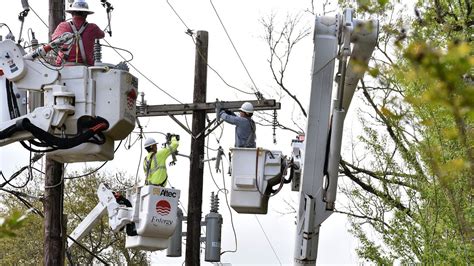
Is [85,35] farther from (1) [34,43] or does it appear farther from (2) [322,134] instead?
(2) [322,134]

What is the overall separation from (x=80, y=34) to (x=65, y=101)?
1.23m

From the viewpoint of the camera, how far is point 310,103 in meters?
10.4

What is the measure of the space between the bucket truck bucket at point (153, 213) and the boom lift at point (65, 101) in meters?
4.49

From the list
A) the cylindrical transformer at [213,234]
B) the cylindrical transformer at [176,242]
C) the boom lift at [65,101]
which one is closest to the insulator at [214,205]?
the cylindrical transformer at [213,234]

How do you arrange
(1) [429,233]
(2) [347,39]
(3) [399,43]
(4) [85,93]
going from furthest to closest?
(1) [429,233] → (4) [85,93] → (2) [347,39] → (3) [399,43]

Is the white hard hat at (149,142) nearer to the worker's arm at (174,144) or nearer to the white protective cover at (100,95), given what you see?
the worker's arm at (174,144)

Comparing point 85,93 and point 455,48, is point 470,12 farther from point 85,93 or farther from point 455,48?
point 455,48

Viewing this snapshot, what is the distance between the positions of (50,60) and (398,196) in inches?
334

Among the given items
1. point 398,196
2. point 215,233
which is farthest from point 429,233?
point 215,233

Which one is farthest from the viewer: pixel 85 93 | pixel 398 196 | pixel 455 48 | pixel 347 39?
pixel 398 196

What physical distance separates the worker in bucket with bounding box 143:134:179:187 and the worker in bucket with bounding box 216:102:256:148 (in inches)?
101

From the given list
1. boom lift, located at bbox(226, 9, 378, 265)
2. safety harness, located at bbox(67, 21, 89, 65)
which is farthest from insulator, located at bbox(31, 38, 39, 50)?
boom lift, located at bbox(226, 9, 378, 265)

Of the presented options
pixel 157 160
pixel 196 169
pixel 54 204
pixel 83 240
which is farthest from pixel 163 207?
pixel 83 240

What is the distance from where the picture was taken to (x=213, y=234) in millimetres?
20125
